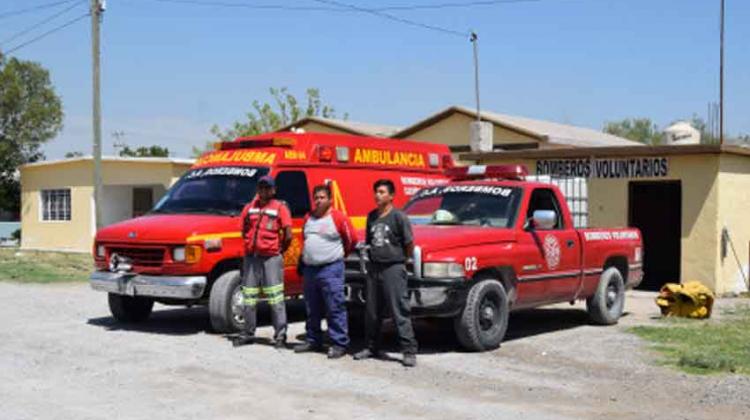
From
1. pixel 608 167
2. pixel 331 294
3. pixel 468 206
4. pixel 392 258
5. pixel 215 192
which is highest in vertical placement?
pixel 608 167

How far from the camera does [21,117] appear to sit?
41.1 metres

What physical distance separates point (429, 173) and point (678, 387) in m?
7.34

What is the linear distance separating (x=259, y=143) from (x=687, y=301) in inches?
250

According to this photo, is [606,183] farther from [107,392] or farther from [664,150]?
[107,392]

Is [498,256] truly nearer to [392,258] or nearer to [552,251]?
[552,251]

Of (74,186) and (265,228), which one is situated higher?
(74,186)

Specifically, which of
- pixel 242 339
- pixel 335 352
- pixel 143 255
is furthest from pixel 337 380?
pixel 143 255

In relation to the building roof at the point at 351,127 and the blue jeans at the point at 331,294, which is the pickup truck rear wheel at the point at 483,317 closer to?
the blue jeans at the point at 331,294

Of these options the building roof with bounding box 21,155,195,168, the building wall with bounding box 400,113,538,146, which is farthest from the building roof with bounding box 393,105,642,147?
the building roof with bounding box 21,155,195,168

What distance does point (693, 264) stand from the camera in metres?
16.4

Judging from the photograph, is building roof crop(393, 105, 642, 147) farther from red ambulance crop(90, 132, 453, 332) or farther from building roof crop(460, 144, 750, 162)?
red ambulance crop(90, 132, 453, 332)

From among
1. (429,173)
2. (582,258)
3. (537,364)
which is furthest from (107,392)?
(429,173)

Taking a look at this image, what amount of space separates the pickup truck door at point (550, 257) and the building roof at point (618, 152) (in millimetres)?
5931

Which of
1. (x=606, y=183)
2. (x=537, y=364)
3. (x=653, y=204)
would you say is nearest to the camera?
(x=537, y=364)
